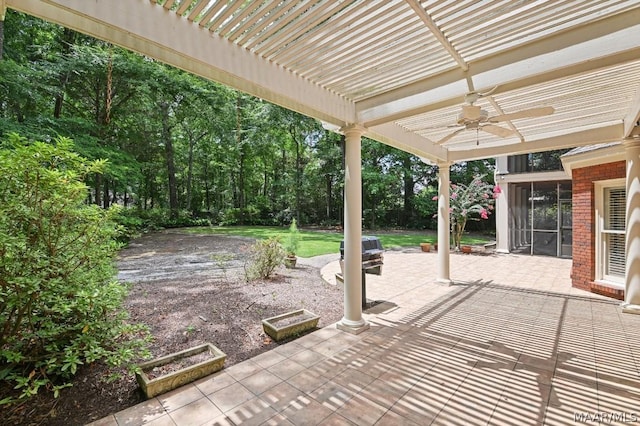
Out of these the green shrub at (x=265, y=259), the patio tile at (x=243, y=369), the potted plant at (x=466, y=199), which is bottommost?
the patio tile at (x=243, y=369)

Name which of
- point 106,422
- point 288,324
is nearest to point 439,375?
point 288,324

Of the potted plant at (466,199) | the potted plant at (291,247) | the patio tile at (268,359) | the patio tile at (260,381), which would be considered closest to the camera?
the patio tile at (260,381)

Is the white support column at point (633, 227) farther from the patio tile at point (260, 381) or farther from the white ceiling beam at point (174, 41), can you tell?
the patio tile at point (260, 381)

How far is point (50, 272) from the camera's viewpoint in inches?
93.0

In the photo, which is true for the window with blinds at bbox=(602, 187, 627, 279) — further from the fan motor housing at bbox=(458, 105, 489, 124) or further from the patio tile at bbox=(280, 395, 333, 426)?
the patio tile at bbox=(280, 395, 333, 426)

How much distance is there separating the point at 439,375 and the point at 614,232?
5.49m

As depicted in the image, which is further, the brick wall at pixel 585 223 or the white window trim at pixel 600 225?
the brick wall at pixel 585 223

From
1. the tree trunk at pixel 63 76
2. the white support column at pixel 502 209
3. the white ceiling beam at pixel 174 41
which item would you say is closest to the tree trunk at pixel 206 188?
the tree trunk at pixel 63 76

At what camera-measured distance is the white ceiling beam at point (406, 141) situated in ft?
14.6

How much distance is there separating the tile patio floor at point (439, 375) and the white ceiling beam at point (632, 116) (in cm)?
286

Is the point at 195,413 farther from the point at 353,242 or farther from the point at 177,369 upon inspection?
the point at 353,242

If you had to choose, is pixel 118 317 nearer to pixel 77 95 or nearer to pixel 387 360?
pixel 387 360

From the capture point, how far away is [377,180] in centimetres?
1911

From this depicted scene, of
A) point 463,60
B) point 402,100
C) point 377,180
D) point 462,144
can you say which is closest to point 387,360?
point 402,100
